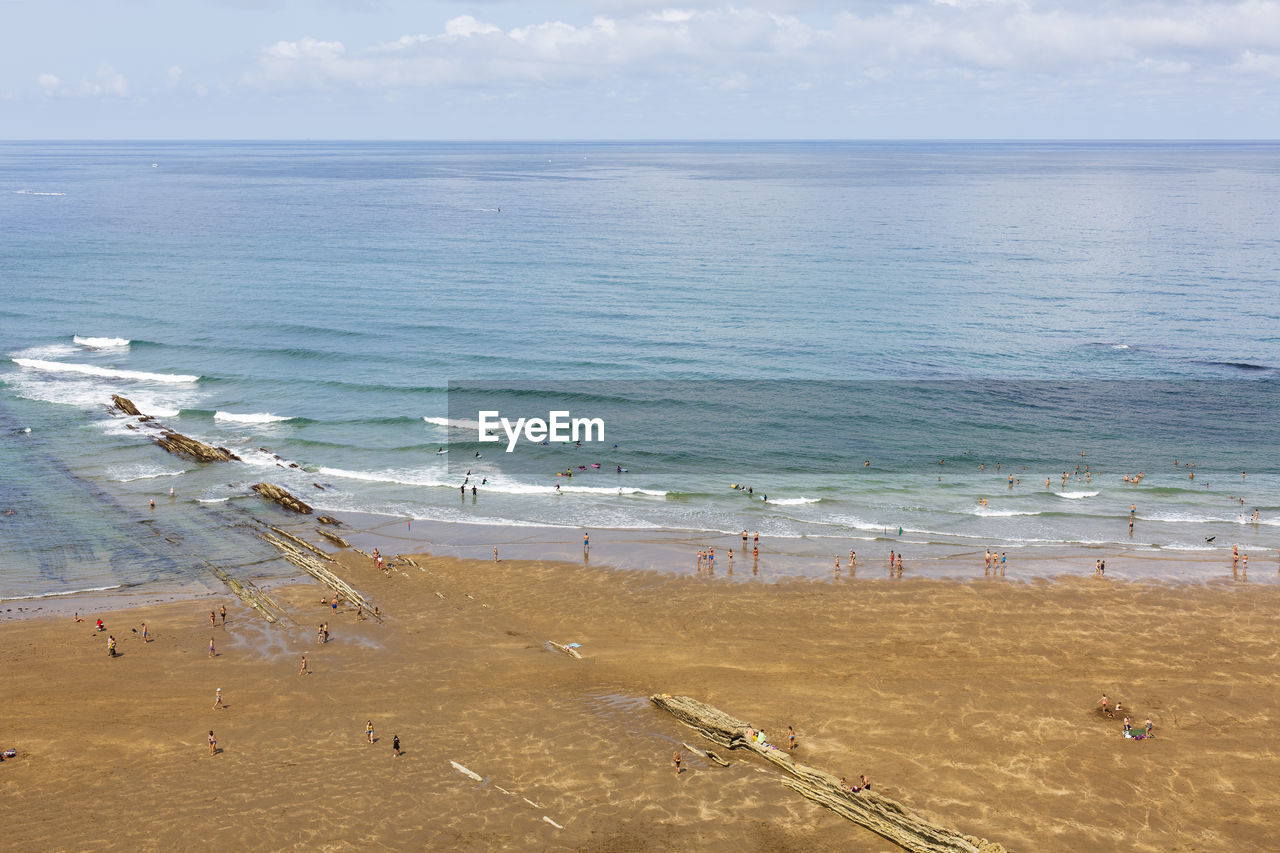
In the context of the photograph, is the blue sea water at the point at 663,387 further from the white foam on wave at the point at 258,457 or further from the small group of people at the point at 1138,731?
the small group of people at the point at 1138,731

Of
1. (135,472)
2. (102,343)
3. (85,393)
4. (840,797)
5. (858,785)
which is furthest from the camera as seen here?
(102,343)

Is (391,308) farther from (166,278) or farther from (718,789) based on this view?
(718,789)

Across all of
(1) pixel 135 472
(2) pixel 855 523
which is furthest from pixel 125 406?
(2) pixel 855 523

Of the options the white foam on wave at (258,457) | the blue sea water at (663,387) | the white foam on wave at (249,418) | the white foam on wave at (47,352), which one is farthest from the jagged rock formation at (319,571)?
the white foam on wave at (47,352)

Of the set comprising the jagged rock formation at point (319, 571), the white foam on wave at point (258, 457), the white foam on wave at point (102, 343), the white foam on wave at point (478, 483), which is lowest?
the jagged rock formation at point (319, 571)

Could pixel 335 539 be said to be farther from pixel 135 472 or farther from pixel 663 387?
pixel 663 387

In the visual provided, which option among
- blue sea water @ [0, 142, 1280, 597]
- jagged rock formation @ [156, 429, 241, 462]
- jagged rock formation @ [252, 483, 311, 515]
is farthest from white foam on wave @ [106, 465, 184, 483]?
jagged rock formation @ [252, 483, 311, 515]
